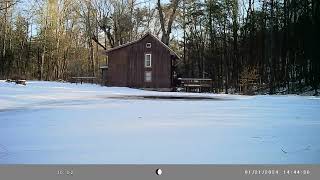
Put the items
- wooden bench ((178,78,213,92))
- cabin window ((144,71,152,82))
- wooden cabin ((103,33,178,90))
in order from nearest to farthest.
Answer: wooden bench ((178,78,213,92)), wooden cabin ((103,33,178,90)), cabin window ((144,71,152,82))

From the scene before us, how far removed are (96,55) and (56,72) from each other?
16.1 feet

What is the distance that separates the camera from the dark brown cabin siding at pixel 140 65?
2245 cm

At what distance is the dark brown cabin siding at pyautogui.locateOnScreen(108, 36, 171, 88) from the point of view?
73.7 ft

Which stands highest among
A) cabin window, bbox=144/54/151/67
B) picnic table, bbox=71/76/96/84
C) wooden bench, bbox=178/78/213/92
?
cabin window, bbox=144/54/151/67

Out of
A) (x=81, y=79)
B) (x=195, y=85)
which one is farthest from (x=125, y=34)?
(x=195, y=85)

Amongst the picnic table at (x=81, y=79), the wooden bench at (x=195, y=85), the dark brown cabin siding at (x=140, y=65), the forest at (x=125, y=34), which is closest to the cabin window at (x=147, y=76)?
the dark brown cabin siding at (x=140, y=65)

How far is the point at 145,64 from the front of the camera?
22.7m

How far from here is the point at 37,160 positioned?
7.36 feet

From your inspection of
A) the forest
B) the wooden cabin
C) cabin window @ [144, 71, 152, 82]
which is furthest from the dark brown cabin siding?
the forest

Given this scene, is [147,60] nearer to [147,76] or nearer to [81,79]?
[147,76]

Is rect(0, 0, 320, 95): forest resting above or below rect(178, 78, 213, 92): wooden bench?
above

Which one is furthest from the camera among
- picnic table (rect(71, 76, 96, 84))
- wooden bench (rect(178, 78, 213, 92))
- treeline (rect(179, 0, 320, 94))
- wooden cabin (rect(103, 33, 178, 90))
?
picnic table (rect(71, 76, 96, 84))

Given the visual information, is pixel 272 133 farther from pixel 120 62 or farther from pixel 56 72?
pixel 56 72

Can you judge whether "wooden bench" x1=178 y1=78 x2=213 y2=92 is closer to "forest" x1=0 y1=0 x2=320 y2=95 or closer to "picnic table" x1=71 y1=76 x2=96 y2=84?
"forest" x1=0 y1=0 x2=320 y2=95
